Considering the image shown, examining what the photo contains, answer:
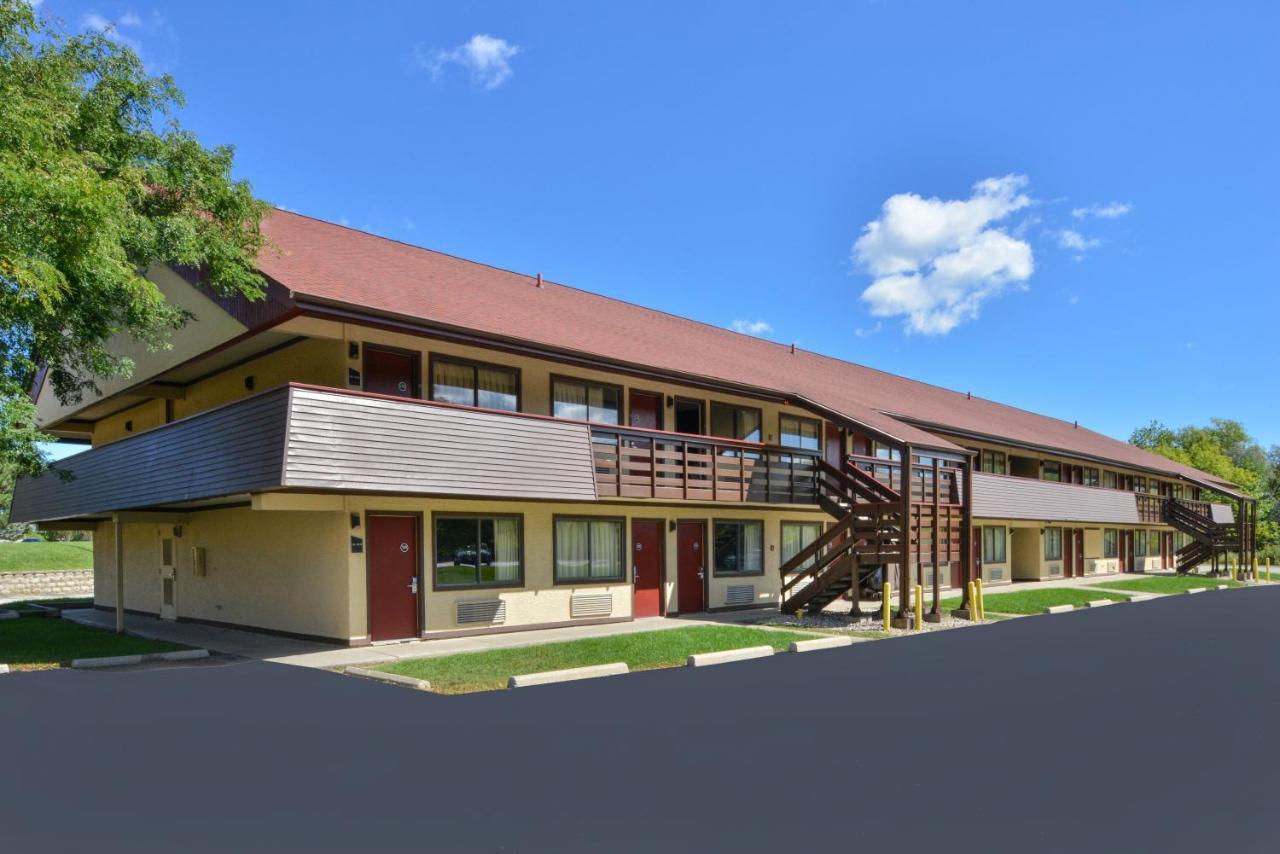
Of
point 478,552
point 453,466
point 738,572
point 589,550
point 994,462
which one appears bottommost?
point 738,572

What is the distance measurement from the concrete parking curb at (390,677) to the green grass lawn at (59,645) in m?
5.16

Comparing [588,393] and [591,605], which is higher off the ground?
[588,393]

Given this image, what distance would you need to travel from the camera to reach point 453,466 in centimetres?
1554

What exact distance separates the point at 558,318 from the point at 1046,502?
73.4ft

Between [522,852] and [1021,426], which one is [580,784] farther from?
[1021,426]

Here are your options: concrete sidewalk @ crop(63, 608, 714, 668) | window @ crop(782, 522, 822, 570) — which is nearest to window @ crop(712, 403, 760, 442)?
window @ crop(782, 522, 822, 570)

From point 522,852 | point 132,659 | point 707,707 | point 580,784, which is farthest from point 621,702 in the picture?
point 132,659

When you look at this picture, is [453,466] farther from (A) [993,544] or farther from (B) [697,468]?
(A) [993,544]

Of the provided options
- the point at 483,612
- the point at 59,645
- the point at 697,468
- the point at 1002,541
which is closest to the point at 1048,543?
the point at 1002,541

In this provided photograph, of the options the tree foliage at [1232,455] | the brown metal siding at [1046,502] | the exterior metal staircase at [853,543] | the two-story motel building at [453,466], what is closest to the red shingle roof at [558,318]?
the two-story motel building at [453,466]

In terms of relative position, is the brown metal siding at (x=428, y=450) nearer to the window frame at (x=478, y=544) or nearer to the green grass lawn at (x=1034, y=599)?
the window frame at (x=478, y=544)

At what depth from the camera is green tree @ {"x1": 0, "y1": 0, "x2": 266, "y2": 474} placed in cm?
1242

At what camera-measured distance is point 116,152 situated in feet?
57.9

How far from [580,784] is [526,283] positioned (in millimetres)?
19426
